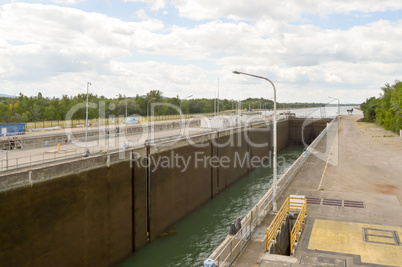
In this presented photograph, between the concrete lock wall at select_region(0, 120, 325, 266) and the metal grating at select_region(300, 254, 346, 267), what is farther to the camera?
Answer: the concrete lock wall at select_region(0, 120, 325, 266)

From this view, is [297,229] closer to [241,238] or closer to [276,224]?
[276,224]

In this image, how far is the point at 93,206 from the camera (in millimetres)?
16453

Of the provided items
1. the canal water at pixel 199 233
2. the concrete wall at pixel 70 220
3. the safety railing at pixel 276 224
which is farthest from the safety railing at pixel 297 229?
the concrete wall at pixel 70 220

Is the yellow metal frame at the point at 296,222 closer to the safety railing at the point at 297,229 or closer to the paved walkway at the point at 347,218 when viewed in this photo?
the safety railing at the point at 297,229

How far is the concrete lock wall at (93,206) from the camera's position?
12.9m

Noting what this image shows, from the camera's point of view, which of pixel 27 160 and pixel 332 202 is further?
pixel 27 160

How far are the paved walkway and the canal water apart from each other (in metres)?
5.33

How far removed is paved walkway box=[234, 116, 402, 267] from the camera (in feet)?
40.8

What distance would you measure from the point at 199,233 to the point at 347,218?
9.75 meters

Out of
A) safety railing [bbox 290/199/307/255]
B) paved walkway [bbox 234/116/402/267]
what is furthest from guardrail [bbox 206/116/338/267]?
safety railing [bbox 290/199/307/255]

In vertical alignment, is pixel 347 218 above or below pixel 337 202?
below

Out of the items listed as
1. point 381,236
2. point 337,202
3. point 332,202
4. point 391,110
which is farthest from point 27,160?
point 391,110

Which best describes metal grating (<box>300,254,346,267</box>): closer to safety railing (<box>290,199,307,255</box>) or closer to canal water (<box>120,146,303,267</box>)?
safety railing (<box>290,199,307,255</box>)

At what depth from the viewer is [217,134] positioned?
33.7m
